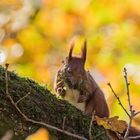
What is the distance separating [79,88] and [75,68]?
131mm

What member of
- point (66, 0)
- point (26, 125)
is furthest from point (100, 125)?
point (66, 0)

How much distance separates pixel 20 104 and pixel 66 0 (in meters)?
4.12

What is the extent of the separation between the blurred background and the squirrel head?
8.46 ft

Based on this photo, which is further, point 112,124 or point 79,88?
point 79,88

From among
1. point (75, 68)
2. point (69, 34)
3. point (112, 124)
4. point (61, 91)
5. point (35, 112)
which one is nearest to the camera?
point (35, 112)

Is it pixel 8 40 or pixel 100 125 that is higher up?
pixel 8 40

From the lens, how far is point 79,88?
10.6 ft

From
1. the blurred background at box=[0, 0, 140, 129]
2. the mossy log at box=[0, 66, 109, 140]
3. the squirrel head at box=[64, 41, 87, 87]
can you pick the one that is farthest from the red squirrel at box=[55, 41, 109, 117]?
the blurred background at box=[0, 0, 140, 129]

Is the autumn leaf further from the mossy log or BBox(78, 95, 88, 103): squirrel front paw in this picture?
BBox(78, 95, 88, 103): squirrel front paw

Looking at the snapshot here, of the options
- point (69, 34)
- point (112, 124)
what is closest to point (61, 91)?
point (112, 124)

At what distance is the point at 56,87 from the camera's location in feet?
10.7

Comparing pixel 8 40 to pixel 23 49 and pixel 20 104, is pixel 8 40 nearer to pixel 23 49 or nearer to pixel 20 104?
pixel 23 49

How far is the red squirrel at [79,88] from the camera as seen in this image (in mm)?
3170

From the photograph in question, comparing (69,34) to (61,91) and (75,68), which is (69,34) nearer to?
(75,68)
